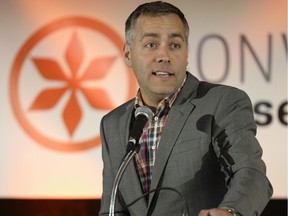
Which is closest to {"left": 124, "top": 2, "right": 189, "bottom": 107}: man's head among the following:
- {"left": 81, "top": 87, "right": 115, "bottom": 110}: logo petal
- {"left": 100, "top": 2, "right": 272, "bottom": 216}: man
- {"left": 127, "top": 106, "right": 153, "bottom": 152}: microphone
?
{"left": 100, "top": 2, "right": 272, "bottom": 216}: man

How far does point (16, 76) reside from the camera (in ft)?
12.7

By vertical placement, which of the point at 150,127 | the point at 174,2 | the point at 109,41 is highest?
the point at 174,2

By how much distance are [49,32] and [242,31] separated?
1.17m

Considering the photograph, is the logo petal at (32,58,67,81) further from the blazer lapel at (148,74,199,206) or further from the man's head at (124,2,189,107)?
the blazer lapel at (148,74,199,206)

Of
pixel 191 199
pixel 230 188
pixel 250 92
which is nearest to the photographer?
pixel 230 188

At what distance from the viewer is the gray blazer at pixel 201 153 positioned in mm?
1853

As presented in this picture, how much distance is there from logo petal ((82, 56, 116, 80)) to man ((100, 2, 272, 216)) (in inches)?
61.0

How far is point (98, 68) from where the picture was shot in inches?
151

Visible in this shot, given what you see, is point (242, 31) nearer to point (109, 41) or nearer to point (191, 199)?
point (109, 41)

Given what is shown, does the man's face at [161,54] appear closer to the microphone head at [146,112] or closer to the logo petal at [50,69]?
the microphone head at [146,112]

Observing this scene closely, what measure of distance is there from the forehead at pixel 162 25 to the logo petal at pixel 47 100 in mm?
1750

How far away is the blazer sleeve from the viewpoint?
5.53 ft

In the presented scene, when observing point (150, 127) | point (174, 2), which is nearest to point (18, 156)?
point (174, 2)

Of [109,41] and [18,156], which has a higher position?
[109,41]
